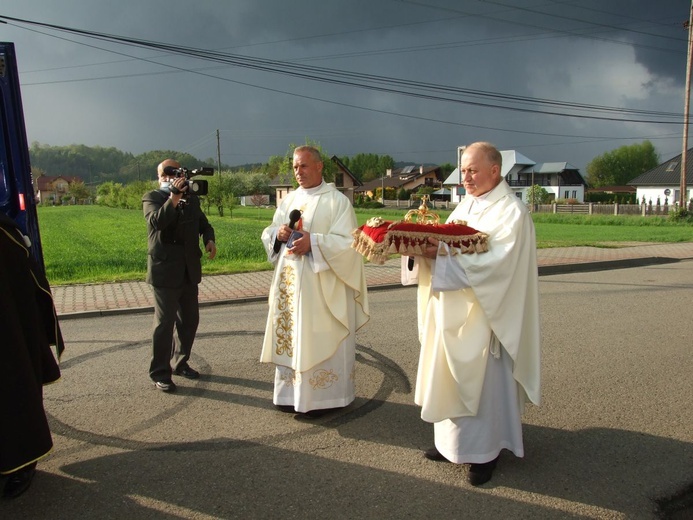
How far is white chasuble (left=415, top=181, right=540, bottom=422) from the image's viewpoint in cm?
342

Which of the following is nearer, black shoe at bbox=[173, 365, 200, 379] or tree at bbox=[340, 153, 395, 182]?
black shoe at bbox=[173, 365, 200, 379]

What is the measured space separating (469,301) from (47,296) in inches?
104

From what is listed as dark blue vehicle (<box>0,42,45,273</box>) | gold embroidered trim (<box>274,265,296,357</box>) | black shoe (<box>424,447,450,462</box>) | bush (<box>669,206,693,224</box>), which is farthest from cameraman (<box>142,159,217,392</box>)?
bush (<box>669,206,693,224</box>)

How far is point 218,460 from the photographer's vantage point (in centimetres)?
379

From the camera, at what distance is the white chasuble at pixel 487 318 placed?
3416 mm

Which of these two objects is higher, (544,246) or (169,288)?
(169,288)

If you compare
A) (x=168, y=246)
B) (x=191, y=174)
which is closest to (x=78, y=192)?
(x=168, y=246)

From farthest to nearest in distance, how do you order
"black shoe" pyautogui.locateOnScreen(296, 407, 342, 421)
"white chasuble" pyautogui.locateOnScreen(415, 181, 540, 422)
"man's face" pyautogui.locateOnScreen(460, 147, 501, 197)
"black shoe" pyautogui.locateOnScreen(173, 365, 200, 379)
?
"black shoe" pyautogui.locateOnScreen(173, 365, 200, 379)
"black shoe" pyautogui.locateOnScreen(296, 407, 342, 421)
"man's face" pyautogui.locateOnScreen(460, 147, 501, 197)
"white chasuble" pyautogui.locateOnScreen(415, 181, 540, 422)

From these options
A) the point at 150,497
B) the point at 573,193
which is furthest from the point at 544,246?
the point at 573,193

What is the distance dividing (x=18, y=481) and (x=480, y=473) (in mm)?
2749

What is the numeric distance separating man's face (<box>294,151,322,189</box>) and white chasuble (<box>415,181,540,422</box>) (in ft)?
4.71

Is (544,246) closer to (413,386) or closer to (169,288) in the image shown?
(413,386)

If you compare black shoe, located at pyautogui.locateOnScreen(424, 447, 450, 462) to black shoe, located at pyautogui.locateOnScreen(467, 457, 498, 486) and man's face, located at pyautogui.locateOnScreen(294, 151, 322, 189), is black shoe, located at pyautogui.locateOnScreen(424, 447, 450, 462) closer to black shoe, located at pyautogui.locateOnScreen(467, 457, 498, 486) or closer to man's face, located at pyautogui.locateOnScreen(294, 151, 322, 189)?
black shoe, located at pyautogui.locateOnScreen(467, 457, 498, 486)

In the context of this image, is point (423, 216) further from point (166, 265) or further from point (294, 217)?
point (166, 265)
